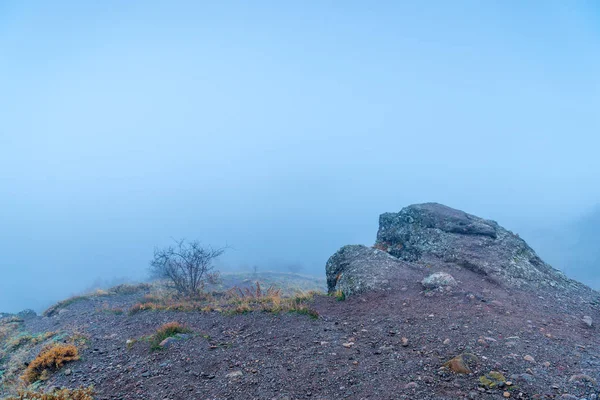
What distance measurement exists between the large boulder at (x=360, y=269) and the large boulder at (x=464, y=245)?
2063mm

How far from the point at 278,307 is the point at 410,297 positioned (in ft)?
13.9

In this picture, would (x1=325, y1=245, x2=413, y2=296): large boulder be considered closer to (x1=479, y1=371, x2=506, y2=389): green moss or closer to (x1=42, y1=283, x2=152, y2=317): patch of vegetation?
(x1=479, y1=371, x2=506, y2=389): green moss

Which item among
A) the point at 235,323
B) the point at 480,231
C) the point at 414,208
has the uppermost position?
the point at 414,208

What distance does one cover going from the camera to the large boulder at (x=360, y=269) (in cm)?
1223

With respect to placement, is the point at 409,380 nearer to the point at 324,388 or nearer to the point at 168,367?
the point at 324,388

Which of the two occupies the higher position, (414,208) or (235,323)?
(414,208)

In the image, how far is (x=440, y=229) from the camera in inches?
642

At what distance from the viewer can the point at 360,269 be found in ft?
43.4

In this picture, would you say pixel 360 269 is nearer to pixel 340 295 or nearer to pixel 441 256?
pixel 340 295

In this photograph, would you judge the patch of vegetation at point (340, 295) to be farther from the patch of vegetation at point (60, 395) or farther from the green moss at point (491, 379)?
the patch of vegetation at point (60, 395)

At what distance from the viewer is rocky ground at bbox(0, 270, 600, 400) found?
20.9 feet

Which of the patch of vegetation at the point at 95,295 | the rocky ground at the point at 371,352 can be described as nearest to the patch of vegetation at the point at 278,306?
the rocky ground at the point at 371,352

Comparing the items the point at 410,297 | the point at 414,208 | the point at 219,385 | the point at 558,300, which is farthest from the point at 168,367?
the point at 414,208

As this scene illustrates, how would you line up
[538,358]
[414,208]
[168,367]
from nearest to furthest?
[538,358]
[168,367]
[414,208]
